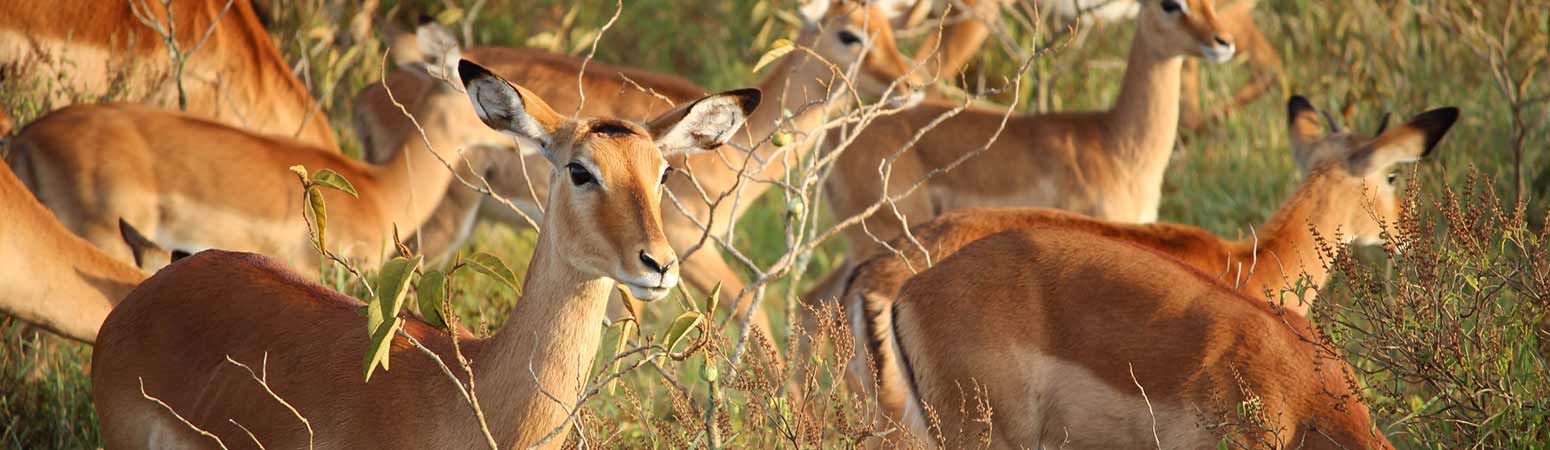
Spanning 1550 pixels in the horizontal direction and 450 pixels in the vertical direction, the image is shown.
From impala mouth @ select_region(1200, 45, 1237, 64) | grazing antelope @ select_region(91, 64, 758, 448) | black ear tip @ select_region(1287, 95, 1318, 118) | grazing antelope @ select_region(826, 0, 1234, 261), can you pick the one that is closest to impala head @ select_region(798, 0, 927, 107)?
grazing antelope @ select_region(826, 0, 1234, 261)

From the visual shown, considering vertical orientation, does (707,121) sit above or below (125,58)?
above

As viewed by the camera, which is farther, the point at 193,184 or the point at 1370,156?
the point at 193,184

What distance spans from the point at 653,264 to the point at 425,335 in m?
0.66

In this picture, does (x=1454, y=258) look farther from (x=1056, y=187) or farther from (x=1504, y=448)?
(x=1056, y=187)

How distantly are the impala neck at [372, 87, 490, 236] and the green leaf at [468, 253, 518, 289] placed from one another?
104 inches

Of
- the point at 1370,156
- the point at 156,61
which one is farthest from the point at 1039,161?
the point at 156,61

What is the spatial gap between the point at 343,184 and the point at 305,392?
0.49m

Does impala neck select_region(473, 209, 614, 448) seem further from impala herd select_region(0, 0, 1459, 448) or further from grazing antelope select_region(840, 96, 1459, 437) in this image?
grazing antelope select_region(840, 96, 1459, 437)

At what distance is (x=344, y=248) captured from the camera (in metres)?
5.64

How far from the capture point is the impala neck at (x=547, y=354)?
3289 mm

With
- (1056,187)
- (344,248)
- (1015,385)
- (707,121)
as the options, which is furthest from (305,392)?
(1056,187)

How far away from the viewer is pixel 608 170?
3.30 metres

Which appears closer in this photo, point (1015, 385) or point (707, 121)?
point (707, 121)

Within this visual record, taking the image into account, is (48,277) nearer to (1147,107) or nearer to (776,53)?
(776,53)
